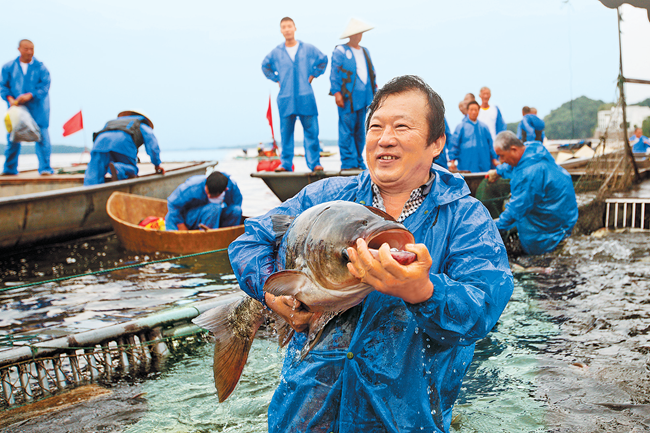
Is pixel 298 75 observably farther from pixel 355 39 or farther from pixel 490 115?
pixel 490 115

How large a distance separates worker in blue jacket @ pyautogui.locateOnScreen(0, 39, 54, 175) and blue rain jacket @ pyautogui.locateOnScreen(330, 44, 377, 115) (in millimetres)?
7292

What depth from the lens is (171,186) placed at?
494 inches

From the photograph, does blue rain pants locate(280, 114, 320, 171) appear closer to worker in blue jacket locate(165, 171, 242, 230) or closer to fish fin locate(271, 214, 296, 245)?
worker in blue jacket locate(165, 171, 242, 230)

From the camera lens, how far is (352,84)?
8977 millimetres

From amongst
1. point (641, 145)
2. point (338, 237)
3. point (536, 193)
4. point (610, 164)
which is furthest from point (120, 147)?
point (641, 145)

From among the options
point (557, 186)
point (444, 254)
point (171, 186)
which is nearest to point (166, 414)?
point (444, 254)

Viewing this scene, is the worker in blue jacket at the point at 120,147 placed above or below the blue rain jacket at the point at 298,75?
below

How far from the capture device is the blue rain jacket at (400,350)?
67.5 inches

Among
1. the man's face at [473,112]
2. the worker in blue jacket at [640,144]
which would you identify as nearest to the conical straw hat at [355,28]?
the man's face at [473,112]

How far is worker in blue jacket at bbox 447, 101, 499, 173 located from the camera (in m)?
11.3

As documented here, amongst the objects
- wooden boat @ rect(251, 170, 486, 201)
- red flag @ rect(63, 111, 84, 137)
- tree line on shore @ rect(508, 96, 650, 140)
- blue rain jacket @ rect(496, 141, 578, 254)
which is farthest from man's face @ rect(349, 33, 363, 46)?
tree line on shore @ rect(508, 96, 650, 140)

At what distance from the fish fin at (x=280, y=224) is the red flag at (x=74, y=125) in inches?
634

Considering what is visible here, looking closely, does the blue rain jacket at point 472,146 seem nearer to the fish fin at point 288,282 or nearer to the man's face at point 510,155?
the man's face at point 510,155

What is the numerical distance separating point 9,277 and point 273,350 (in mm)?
5182
